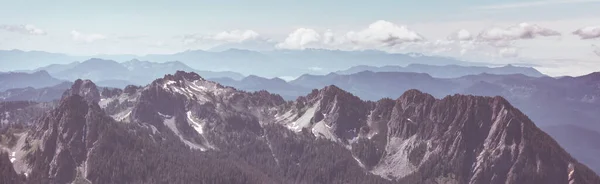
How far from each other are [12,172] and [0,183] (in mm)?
13245

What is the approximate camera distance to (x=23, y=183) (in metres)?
196

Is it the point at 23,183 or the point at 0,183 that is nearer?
the point at 0,183

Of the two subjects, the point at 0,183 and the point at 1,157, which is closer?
the point at 0,183

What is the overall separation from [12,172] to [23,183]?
6.18 meters

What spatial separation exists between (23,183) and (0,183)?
51.7 feet

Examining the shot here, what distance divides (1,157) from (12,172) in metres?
10.8

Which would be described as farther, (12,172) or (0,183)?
(12,172)

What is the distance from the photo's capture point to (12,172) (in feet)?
635

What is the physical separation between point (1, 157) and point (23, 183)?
14.7 metres

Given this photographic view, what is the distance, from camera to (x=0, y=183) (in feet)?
593
